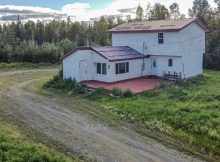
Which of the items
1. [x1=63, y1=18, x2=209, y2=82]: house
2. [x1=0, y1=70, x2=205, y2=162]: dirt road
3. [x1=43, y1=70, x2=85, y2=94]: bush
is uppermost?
[x1=63, y1=18, x2=209, y2=82]: house

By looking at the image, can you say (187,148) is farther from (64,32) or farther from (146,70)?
(64,32)

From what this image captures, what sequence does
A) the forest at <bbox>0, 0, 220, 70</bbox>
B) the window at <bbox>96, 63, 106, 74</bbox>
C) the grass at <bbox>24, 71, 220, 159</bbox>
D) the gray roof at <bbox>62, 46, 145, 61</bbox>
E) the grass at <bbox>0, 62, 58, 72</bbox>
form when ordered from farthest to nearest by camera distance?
the forest at <bbox>0, 0, 220, 70</bbox> < the grass at <bbox>0, 62, 58, 72</bbox> < the window at <bbox>96, 63, 106, 74</bbox> < the gray roof at <bbox>62, 46, 145, 61</bbox> < the grass at <bbox>24, 71, 220, 159</bbox>

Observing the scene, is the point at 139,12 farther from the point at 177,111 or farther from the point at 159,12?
the point at 177,111

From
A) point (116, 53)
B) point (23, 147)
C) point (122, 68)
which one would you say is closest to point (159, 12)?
point (116, 53)

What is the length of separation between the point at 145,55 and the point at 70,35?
3954 centimetres

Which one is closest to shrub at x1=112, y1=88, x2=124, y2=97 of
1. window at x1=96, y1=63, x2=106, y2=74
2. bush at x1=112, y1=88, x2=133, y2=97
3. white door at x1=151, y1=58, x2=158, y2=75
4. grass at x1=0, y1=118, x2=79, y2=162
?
bush at x1=112, y1=88, x2=133, y2=97

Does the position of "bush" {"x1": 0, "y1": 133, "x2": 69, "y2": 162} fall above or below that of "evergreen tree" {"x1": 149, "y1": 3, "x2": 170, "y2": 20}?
below

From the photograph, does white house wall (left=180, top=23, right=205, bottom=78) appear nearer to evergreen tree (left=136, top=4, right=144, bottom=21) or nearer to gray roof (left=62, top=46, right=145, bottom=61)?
gray roof (left=62, top=46, right=145, bottom=61)

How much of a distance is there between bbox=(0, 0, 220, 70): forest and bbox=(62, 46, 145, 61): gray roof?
11.1m

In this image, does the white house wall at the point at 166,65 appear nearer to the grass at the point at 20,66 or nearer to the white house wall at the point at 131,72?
the white house wall at the point at 131,72

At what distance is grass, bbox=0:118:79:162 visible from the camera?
12.7 metres

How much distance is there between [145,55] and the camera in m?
31.8

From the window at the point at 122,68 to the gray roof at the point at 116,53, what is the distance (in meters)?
0.51

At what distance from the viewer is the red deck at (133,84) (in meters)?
26.1
